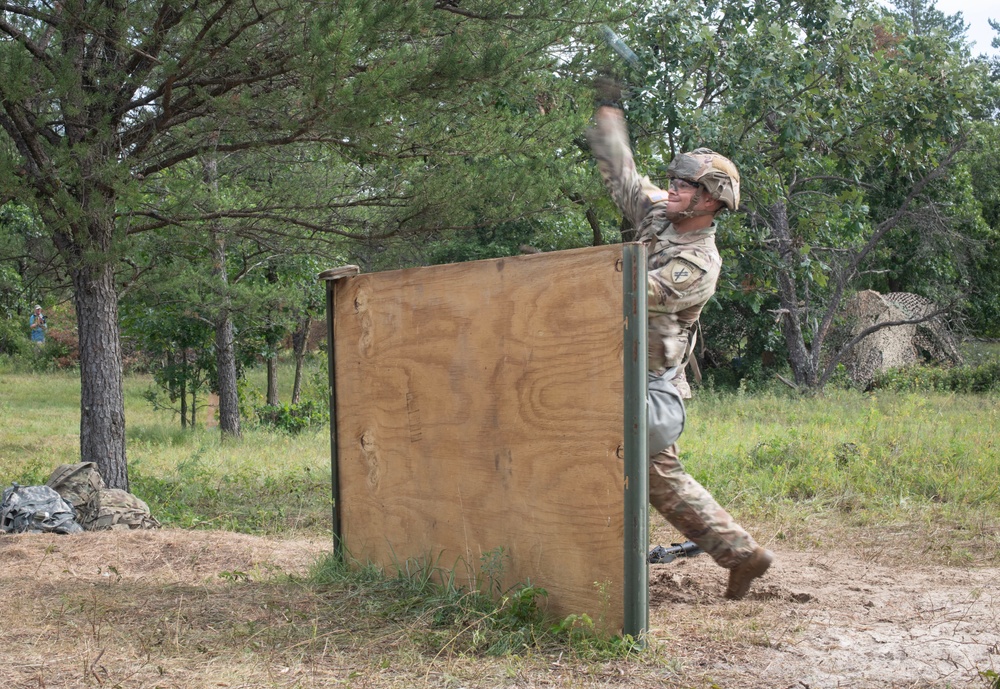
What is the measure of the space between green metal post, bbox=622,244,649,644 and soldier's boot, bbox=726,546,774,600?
0.82 m

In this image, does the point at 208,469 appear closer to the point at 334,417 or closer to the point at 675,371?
the point at 334,417

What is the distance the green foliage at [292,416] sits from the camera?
1565 cm

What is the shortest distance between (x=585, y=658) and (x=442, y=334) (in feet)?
5.06

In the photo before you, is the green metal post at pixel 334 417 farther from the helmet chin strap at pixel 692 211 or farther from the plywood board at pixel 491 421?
the helmet chin strap at pixel 692 211

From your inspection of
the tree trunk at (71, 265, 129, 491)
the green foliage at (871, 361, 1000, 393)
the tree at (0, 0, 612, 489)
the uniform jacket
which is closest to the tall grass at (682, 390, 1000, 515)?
the tree at (0, 0, 612, 489)

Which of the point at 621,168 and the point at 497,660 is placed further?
the point at 621,168

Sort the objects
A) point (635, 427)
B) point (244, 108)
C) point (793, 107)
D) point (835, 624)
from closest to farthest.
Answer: point (635, 427), point (835, 624), point (244, 108), point (793, 107)

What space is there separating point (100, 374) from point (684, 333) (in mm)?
5450

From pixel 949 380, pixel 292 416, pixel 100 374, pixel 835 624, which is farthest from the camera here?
pixel 949 380

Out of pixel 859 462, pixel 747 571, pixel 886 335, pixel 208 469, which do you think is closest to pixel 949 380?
pixel 886 335

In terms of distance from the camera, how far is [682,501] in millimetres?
3910

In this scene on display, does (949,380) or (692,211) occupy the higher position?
(692,211)

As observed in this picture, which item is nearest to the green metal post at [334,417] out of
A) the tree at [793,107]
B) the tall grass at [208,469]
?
the tall grass at [208,469]

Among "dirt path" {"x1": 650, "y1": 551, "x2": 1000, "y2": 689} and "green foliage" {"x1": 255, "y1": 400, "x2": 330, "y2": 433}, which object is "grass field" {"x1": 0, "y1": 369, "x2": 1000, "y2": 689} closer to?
"dirt path" {"x1": 650, "y1": 551, "x2": 1000, "y2": 689}
